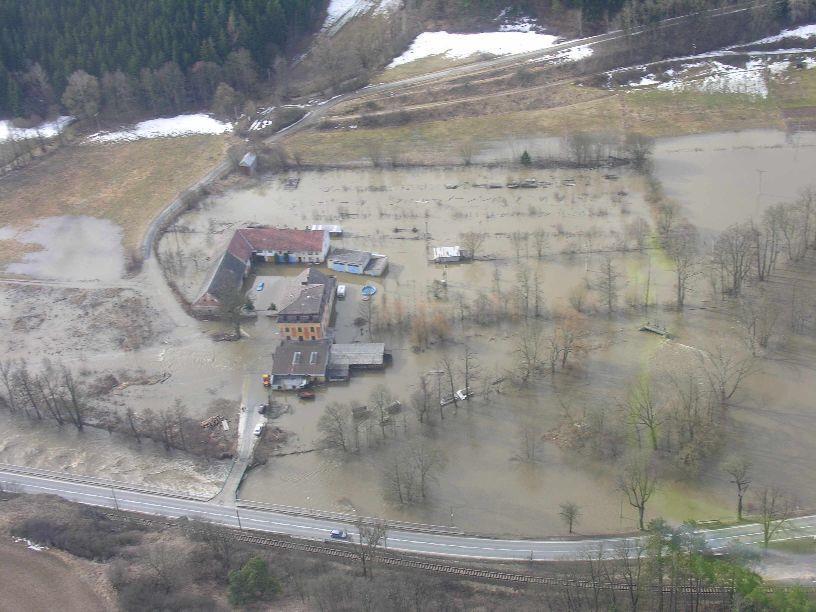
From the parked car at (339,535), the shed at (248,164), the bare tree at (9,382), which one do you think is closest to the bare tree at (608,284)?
the parked car at (339,535)

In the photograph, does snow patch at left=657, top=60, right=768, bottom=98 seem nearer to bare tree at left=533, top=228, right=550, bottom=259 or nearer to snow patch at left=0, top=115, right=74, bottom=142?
bare tree at left=533, top=228, right=550, bottom=259

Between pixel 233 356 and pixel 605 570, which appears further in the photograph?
pixel 233 356

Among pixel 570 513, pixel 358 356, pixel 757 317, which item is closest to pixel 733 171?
pixel 757 317

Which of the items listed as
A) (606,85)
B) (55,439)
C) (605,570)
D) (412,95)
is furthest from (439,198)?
(605,570)

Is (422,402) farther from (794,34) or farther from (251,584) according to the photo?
(794,34)

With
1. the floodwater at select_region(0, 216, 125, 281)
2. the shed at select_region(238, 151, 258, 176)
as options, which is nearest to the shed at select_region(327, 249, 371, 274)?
the floodwater at select_region(0, 216, 125, 281)

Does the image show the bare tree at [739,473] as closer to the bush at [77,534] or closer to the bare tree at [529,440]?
the bare tree at [529,440]

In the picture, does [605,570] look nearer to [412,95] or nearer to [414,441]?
[414,441]
